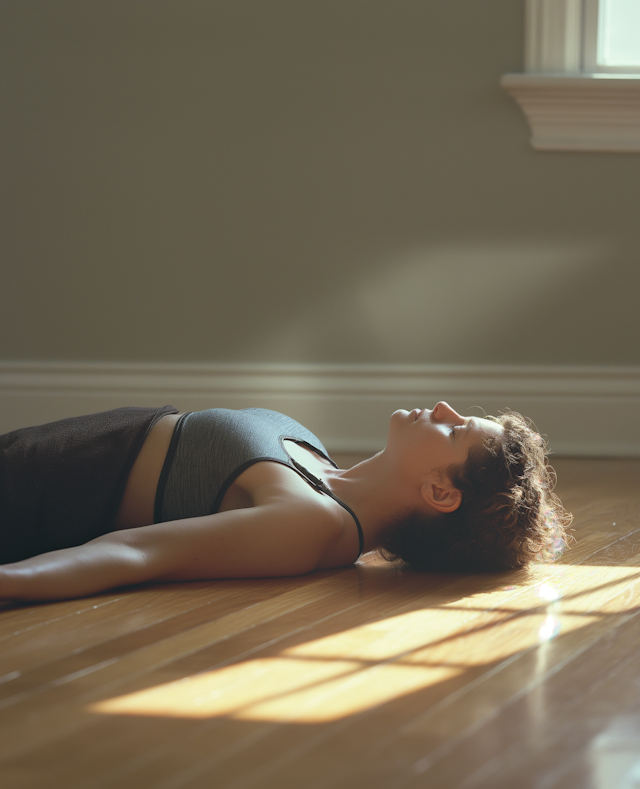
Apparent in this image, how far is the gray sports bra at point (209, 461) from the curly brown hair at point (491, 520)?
10cm

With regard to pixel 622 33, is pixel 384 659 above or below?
below

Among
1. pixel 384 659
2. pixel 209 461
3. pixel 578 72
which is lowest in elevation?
pixel 384 659

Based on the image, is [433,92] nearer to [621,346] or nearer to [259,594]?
[621,346]

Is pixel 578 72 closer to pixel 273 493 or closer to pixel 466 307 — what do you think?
pixel 466 307

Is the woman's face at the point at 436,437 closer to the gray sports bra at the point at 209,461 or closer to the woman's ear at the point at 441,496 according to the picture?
the woman's ear at the point at 441,496

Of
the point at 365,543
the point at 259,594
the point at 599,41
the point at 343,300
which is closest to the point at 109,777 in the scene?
the point at 259,594

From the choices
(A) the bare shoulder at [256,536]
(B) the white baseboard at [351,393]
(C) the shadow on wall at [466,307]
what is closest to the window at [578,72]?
(C) the shadow on wall at [466,307]

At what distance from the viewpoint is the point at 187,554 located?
3.96 ft

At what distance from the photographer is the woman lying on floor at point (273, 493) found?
1.27 m

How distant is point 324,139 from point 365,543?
1736 mm

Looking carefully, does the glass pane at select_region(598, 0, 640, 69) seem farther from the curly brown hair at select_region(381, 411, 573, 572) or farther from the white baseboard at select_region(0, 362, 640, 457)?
the curly brown hair at select_region(381, 411, 573, 572)

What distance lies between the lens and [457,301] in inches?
107

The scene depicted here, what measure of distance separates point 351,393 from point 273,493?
1519mm

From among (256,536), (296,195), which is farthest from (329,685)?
(296,195)
